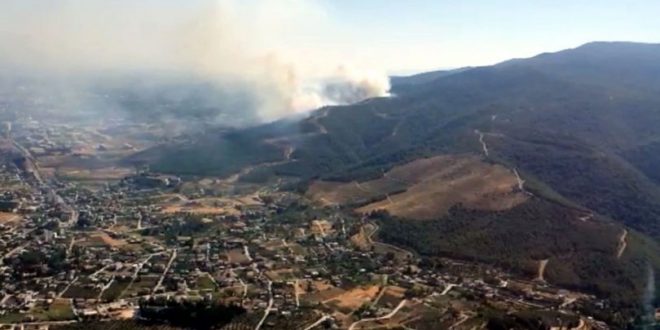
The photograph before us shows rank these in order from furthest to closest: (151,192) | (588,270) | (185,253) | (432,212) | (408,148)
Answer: (408,148) < (151,192) < (432,212) < (185,253) < (588,270)

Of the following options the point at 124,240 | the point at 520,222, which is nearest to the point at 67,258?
the point at 124,240

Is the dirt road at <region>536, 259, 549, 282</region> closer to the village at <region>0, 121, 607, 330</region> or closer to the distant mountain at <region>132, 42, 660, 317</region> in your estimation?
the village at <region>0, 121, 607, 330</region>

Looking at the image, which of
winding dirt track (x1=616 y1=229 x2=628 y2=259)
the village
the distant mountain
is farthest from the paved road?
winding dirt track (x1=616 y1=229 x2=628 y2=259)

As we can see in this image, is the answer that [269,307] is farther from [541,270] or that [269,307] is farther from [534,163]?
[534,163]

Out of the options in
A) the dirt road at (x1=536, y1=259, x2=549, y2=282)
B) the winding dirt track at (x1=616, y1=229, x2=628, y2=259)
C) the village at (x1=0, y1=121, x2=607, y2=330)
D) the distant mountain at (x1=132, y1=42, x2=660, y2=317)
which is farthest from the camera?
the distant mountain at (x1=132, y1=42, x2=660, y2=317)

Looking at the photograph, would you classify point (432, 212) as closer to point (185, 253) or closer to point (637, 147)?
point (185, 253)

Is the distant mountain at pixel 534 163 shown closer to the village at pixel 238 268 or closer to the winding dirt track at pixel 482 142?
the winding dirt track at pixel 482 142
